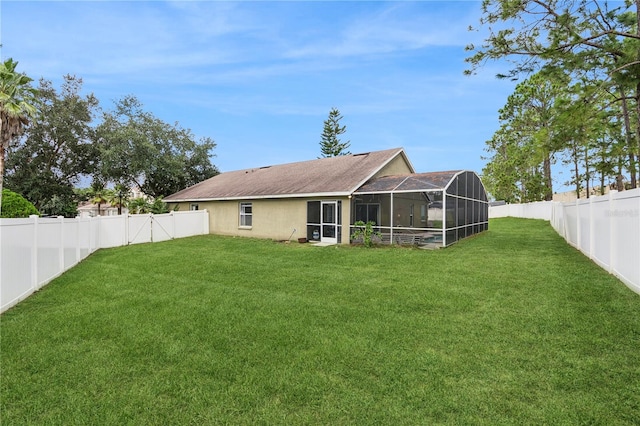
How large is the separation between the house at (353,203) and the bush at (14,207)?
28.5 feet

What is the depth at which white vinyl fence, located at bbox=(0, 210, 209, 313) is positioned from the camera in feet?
18.8

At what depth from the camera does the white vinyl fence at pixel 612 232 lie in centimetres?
545

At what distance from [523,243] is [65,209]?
35126 millimetres

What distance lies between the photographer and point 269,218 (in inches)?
698

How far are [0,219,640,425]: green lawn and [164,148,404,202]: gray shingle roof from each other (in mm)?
8565

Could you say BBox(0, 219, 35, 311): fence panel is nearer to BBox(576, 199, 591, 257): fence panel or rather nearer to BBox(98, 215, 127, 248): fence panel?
BBox(98, 215, 127, 248): fence panel

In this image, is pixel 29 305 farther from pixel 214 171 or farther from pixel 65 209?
Result: pixel 65 209

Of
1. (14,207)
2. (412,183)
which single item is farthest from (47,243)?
(14,207)

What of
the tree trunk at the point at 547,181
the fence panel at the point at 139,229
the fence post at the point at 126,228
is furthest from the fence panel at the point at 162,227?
the tree trunk at the point at 547,181

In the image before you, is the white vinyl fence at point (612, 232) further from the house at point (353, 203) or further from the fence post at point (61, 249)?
the fence post at point (61, 249)

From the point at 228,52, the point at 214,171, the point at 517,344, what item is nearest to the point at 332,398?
the point at 517,344

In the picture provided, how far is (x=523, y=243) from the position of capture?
1327 centimetres

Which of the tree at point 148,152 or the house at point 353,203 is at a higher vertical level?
the tree at point 148,152

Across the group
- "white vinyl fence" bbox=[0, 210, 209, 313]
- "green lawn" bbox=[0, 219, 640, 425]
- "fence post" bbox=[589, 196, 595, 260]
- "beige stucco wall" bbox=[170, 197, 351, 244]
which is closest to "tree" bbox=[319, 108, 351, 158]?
"beige stucco wall" bbox=[170, 197, 351, 244]
